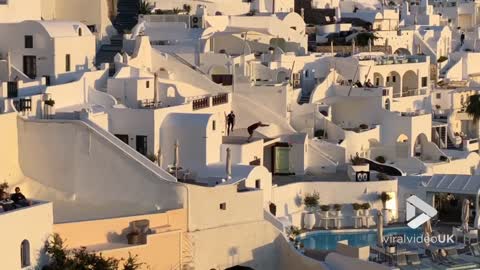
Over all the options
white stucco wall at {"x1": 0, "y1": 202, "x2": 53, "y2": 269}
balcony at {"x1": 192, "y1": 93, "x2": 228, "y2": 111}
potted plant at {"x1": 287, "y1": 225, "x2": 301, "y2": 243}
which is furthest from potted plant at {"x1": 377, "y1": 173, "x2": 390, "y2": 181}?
white stucco wall at {"x1": 0, "y1": 202, "x2": 53, "y2": 269}

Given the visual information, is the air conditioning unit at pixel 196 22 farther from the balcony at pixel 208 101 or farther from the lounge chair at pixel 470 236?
the lounge chair at pixel 470 236

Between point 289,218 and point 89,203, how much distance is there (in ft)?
22.9

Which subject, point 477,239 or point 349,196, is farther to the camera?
point 349,196

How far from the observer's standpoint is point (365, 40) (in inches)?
1980

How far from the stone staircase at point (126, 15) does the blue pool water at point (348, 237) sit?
42.6 feet

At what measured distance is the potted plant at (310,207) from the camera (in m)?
34.2

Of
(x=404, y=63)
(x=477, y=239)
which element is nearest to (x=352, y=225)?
(x=477, y=239)

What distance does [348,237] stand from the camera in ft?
111

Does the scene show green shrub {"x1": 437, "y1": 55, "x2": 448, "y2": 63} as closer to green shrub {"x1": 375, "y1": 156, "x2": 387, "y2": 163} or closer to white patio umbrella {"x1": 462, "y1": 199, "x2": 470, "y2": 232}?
green shrub {"x1": 375, "y1": 156, "x2": 387, "y2": 163}

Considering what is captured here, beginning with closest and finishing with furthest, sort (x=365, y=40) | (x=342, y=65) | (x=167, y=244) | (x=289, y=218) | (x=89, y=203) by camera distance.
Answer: (x=167, y=244), (x=89, y=203), (x=289, y=218), (x=342, y=65), (x=365, y=40)

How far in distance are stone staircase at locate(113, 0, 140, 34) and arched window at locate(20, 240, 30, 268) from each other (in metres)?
20.9

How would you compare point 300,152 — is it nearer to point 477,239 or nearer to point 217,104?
point 217,104

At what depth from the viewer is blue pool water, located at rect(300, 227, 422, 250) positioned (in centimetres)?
3309

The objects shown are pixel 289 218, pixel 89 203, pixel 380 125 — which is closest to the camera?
pixel 89 203
